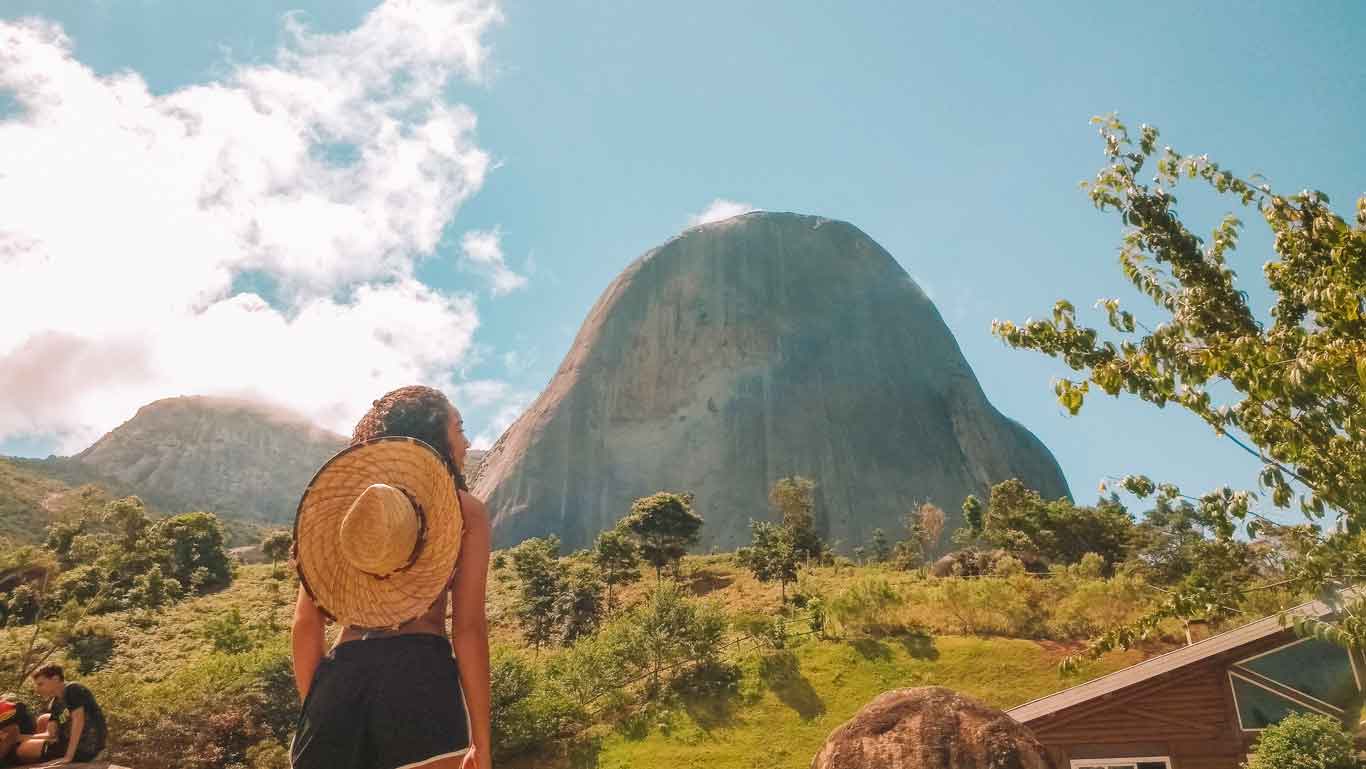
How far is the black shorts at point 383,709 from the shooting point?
2.51 meters

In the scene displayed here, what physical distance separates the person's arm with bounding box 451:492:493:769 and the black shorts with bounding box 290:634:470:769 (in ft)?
0.15

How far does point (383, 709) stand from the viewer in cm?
256

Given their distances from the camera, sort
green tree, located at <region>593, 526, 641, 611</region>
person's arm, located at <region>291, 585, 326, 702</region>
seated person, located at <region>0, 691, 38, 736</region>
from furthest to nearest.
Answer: green tree, located at <region>593, 526, 641, 611</region>
seated person, located at <region>0, 691, 38, 736</region>
person's arm, located at <region>291, 585, 326, 702</region>

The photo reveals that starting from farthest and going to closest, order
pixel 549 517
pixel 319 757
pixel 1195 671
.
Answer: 1. pixel 549 517
2. pixel 1195 671
3. pixel 319 757

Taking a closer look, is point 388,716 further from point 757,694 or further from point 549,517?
point 549,517

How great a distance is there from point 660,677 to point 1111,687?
52.7 ft

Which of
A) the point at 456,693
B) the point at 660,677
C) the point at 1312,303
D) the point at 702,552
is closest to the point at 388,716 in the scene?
the point at 456,693

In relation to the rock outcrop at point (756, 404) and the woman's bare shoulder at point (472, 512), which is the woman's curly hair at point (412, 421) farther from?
the rock outcrop at point (756, 404)

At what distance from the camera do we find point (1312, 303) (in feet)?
17.1

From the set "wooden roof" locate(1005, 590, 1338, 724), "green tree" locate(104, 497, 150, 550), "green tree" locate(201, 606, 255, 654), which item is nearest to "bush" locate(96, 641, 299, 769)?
"green tree" locate(201, 606, 255, 654)

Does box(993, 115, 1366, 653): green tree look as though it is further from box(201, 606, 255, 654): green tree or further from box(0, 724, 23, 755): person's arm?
box(201, 606, 255, 654): green tree

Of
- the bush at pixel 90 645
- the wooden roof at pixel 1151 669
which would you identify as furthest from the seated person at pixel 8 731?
the bush at pixel 90 645

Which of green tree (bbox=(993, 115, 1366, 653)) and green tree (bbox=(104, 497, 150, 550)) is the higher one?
green tree (bbox=(104, 497, 150, 550))

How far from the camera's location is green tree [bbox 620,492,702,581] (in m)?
42.3
